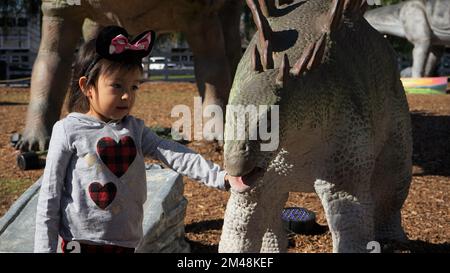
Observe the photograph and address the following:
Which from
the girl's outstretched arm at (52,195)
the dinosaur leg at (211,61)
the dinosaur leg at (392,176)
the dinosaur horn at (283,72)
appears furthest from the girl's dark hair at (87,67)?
the dinosaur leg at (211,61)

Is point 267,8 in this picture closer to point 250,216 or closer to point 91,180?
point 250,216

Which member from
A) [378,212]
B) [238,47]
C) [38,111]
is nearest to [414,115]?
[238,47]

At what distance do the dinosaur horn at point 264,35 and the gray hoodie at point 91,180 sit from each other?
39cm

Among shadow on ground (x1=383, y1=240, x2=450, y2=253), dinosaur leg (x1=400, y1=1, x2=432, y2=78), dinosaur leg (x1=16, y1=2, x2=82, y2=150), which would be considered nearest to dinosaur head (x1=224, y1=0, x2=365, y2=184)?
shadow on ground (x1=383, y1=240, x2=450, y2=253)

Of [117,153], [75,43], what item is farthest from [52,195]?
[75,43]

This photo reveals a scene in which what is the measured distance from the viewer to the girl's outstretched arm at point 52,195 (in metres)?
1.93

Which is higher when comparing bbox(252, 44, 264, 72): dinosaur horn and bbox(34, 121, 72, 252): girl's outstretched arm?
bbox(252, 44, 264, 72): dinosaur horn

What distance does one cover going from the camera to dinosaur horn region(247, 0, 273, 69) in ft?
6.47

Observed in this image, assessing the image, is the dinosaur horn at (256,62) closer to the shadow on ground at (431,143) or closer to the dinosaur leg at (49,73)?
the shadow on ground at (431,143)

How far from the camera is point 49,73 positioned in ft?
18.2

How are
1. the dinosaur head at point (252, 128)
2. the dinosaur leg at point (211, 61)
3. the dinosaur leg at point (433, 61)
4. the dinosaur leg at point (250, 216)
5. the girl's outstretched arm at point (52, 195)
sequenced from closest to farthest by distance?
1. the dinosaur head at point (252, 128)
2. the girl's outstretched arm at point (52, 195)
3. the dinosaur leg at point (250, 216)
4. the dinosaur leg at point (211, 61)
5. the dinosaur leg at point (433, 61)

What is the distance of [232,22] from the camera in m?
7.07

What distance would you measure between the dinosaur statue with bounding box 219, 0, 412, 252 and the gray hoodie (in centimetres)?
25

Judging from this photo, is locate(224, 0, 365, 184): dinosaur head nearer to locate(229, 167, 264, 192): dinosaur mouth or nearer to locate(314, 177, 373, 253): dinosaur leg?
locate(229, 167, 264, 192): dinosaur mouth
